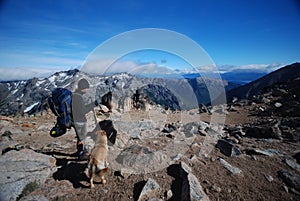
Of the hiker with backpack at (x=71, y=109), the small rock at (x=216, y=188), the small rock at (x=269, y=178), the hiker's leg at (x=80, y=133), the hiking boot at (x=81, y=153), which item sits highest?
the hiker with backpack at (x=71, y=109)

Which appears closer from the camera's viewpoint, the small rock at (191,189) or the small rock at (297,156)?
the small rock at (191,189)

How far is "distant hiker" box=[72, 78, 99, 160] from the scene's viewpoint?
21.4ft

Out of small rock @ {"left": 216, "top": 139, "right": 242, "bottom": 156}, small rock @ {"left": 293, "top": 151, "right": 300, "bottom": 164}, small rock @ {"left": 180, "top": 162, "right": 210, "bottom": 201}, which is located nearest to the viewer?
small rock @ {"left": 180, "top": 162, "right": 210, "bottom": 201}

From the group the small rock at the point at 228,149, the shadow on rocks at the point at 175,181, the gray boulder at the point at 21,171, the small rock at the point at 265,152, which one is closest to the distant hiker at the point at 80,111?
the gray boulder at the point at 21,171

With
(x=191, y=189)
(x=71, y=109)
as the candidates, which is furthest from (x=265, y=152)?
(x=71, y=109)

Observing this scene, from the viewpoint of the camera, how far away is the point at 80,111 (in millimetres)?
6668

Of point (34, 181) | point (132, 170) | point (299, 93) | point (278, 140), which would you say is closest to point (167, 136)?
point (132, 170)

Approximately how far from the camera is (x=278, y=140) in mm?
8789

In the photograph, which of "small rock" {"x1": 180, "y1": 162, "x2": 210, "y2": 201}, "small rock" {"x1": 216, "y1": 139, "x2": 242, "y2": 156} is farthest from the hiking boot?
"small rock" {"x1": 216, "y1": 139, "x2": 242, "y2": 156}

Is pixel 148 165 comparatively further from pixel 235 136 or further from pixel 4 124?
pixel 4 124

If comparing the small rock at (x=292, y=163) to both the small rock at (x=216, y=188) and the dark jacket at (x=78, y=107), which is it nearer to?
the small rock at (x=216, y=188)

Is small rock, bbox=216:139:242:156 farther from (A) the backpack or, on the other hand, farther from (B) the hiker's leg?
(A) the backpack

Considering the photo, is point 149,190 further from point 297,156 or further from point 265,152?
point 297,156

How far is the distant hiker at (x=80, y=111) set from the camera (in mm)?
6520
